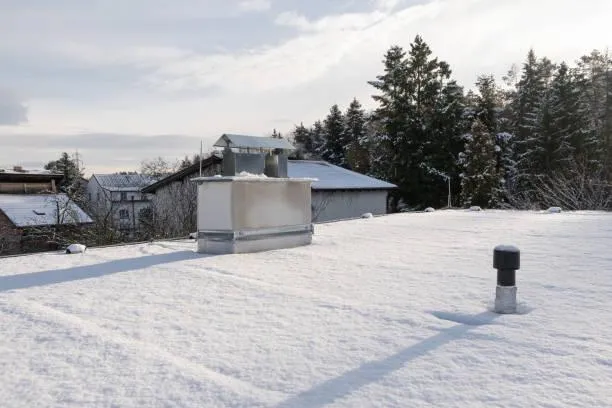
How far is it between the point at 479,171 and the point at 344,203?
10.2 m

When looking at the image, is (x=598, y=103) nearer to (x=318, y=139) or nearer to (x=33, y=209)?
(x=318, y=139)

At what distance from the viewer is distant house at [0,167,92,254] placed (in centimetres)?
2206

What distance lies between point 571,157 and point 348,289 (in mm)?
27248

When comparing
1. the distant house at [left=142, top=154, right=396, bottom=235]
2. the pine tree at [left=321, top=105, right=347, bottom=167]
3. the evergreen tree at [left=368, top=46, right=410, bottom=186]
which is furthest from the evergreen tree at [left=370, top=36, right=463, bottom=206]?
the pine tree at [left=321, top=105, right=347, bottom=167]

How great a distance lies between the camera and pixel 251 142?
669 centimetres

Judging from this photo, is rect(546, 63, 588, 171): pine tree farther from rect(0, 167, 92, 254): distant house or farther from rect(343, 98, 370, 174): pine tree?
rect(0, 167, 92, 254): distant house

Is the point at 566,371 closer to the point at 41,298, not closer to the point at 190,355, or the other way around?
the point at 190,355

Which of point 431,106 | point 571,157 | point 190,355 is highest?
point 431,106

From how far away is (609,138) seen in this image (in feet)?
98.1

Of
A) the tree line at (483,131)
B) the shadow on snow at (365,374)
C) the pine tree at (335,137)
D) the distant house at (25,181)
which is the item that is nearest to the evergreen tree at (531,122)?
the tree line at (483,131)

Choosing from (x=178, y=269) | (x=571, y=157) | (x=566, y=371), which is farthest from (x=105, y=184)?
(x=566, y=371)

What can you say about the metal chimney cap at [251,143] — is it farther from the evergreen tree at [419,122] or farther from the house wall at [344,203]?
the evergreen tree at [419,122]

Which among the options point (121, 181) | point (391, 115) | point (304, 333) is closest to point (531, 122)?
point (391, 115)

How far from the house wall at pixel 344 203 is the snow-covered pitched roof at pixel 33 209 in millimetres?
11668
